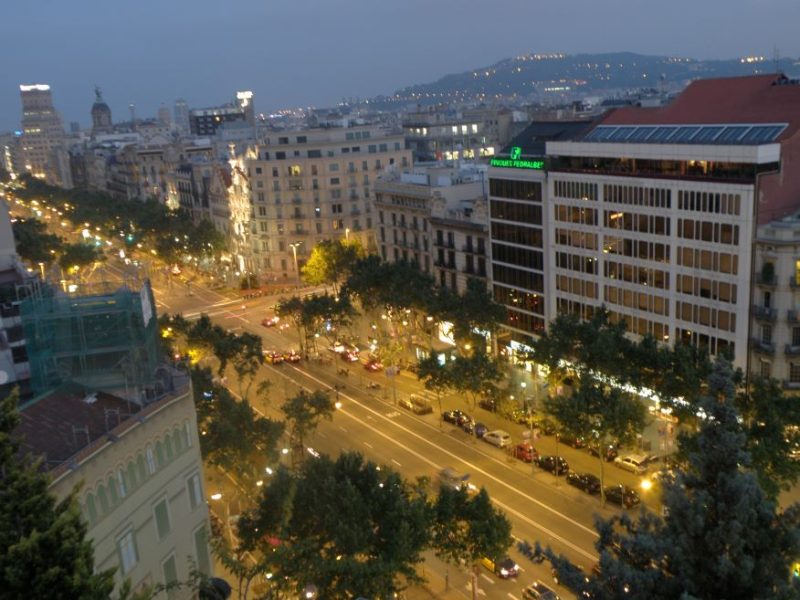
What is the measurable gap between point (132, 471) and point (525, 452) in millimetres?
31109

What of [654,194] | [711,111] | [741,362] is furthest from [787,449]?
[711,111]

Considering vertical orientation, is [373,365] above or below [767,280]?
below

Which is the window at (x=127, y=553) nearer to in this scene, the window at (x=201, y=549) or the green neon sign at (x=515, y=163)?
the window at (x=201, y=549)

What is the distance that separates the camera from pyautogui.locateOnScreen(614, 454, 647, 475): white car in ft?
169

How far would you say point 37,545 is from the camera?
667 inches

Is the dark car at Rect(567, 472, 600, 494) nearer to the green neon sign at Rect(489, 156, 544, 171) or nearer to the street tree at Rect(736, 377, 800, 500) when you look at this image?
the street tree at Rect(736, 377, 800, 500)

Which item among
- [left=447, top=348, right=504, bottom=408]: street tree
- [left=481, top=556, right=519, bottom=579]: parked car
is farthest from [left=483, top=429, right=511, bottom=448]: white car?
[left=481, top=556, right=519, bottom=579]: parked car

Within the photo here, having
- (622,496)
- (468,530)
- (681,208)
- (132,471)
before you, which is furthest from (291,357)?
(132,471)

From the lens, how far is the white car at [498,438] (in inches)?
2226

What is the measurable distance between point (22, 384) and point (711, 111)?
50.5 metres

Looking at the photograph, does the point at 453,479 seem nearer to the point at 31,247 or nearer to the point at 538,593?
the point at 538,593

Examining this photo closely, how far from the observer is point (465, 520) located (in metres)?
36.3

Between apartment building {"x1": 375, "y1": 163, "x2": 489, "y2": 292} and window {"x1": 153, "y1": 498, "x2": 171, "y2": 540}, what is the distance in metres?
49.4

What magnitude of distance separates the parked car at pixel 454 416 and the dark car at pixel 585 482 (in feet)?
40.5
